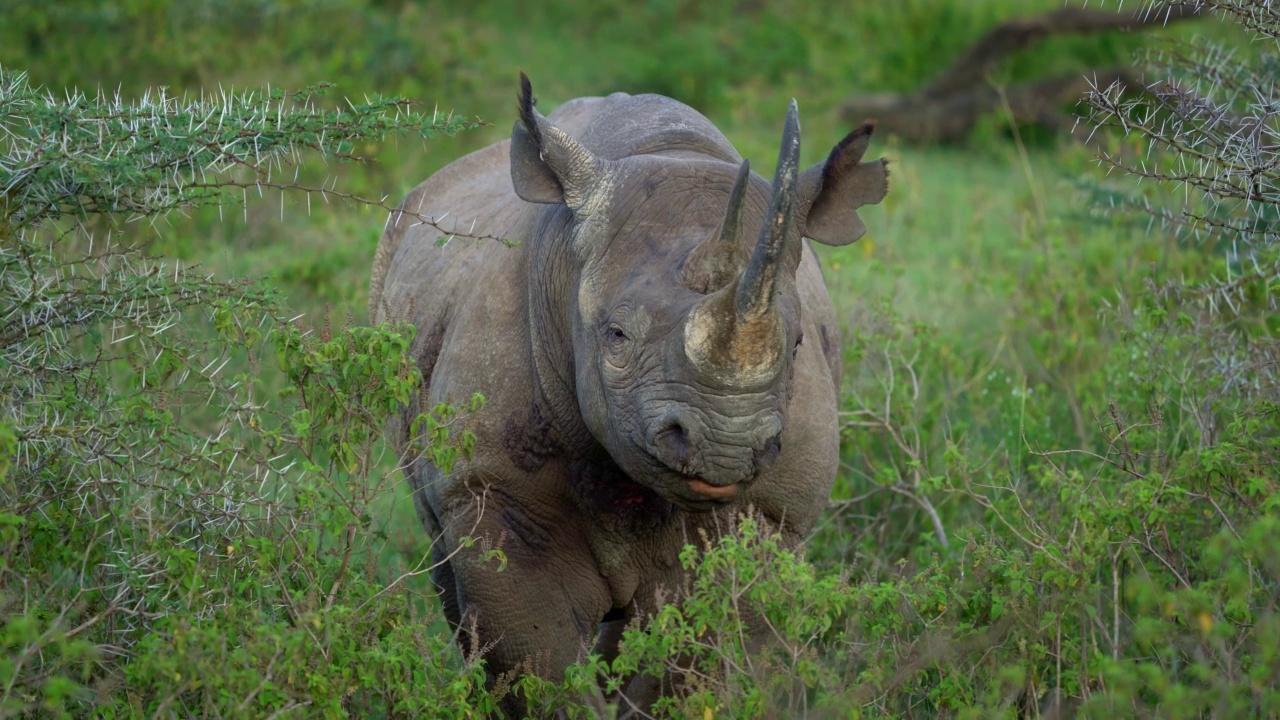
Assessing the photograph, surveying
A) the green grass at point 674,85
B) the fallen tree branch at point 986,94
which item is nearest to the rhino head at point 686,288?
the green grass at point 674,85

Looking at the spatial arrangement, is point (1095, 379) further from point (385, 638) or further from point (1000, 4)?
point (1000, 4)

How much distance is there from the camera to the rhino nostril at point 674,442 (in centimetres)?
437

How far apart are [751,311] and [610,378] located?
0.59 metres

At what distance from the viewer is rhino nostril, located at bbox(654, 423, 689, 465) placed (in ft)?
14.3

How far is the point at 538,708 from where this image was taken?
214 inches

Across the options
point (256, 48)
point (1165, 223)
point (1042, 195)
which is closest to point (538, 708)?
point (1165, 223)

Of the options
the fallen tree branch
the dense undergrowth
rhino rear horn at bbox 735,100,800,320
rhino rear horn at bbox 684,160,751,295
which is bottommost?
the fallen tree branch

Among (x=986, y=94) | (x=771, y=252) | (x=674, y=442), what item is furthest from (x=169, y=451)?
(x=986, y=94)

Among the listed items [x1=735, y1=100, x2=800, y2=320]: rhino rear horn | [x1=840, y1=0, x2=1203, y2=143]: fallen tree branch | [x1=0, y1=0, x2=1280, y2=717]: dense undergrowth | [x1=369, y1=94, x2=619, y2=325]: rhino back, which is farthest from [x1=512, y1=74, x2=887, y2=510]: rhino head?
[x1=840, y1=0, x2=1203, y2=143]: fallen tree branch

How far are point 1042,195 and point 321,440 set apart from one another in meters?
7.60

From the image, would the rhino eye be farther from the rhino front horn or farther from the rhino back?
the rhino back

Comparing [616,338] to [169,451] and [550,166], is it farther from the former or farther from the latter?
[169,451]

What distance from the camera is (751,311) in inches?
167

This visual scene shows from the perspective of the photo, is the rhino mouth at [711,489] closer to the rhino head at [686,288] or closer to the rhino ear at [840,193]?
the rhino head at [686,288]
